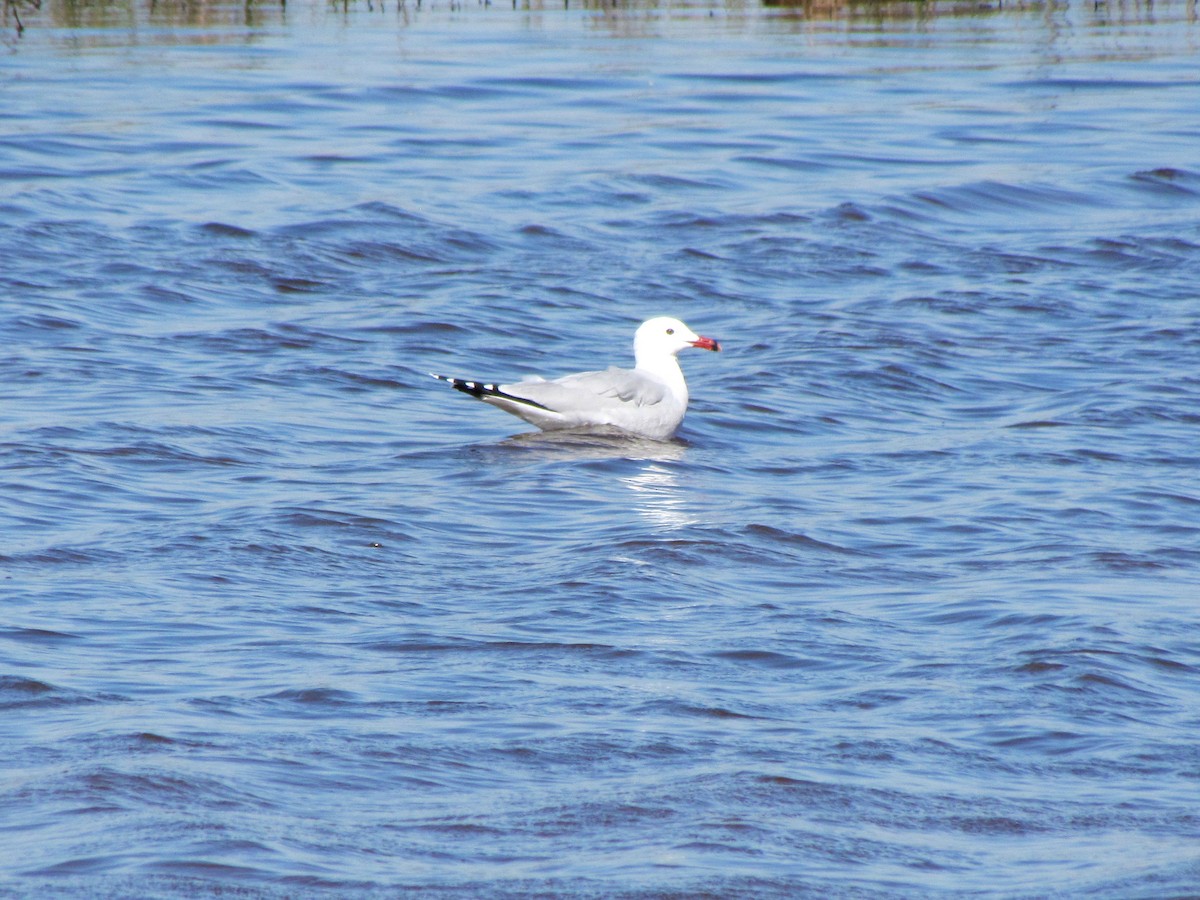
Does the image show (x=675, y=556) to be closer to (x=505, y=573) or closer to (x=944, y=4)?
(x=505, y=573)

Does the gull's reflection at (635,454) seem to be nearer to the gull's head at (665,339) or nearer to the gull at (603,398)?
the gull at (603,398)

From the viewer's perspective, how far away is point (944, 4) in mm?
30797

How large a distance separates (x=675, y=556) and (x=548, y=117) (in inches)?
518

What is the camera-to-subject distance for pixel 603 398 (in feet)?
33.0

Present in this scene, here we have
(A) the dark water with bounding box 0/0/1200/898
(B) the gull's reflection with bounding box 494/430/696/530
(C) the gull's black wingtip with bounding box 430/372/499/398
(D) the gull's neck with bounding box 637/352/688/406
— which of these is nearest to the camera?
(A) the dark water with bounding box 0/0/1200/898

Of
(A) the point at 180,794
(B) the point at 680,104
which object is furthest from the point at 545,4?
(A) the point at 180,794

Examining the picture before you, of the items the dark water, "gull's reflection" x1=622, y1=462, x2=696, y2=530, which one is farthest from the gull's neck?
"gull's reflection" x1=622, y1=462, x2=696, y2=530

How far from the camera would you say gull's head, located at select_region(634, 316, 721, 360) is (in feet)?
34.8

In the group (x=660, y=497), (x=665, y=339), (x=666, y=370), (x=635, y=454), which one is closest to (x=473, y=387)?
(x=635, y=454)

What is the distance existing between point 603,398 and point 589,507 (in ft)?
6.13

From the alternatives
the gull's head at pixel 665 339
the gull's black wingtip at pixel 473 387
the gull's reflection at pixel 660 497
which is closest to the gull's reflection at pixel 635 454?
the gull's reflection at pixel 660 497

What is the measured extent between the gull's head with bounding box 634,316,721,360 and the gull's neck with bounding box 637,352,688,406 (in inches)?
1.4

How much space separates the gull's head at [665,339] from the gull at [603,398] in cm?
17

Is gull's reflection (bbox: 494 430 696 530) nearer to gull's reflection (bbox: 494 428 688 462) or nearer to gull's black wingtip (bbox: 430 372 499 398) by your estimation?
gull's reflection (bbox: 494 428 688 462)
